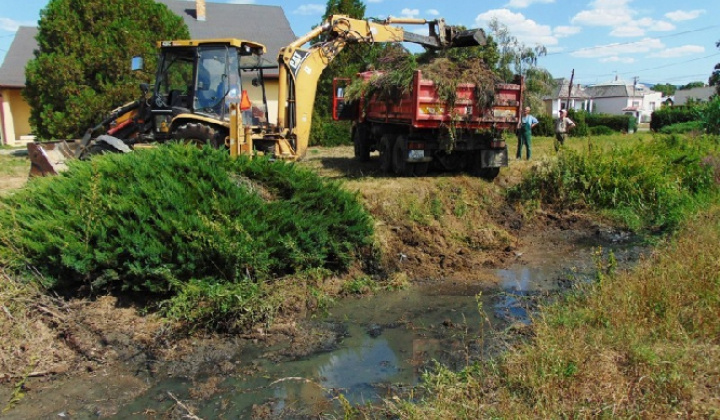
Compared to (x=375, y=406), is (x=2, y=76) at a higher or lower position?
higher

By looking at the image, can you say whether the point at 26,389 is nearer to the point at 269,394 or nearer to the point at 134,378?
the point at 134,378

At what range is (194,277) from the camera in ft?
20.6

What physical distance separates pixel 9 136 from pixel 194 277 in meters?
22.7

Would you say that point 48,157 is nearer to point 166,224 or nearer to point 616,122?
point 166,224

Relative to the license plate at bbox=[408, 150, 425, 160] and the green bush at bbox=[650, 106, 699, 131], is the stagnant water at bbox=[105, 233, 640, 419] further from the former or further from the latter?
the green bush at bbox=[650, 106, 699, 131]

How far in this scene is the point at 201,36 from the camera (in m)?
25.8

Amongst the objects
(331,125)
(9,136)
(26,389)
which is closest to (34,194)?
(26,389)

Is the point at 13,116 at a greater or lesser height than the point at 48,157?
greater

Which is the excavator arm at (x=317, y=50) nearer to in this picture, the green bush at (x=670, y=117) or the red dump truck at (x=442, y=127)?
the red dump truck at (x=442, y=127)

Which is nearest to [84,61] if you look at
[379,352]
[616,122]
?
[379,352]

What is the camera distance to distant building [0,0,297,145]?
24.2 meters

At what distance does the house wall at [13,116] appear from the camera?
953 inches

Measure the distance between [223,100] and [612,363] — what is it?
26.0 ft

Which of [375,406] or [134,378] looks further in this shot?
[134,378]
